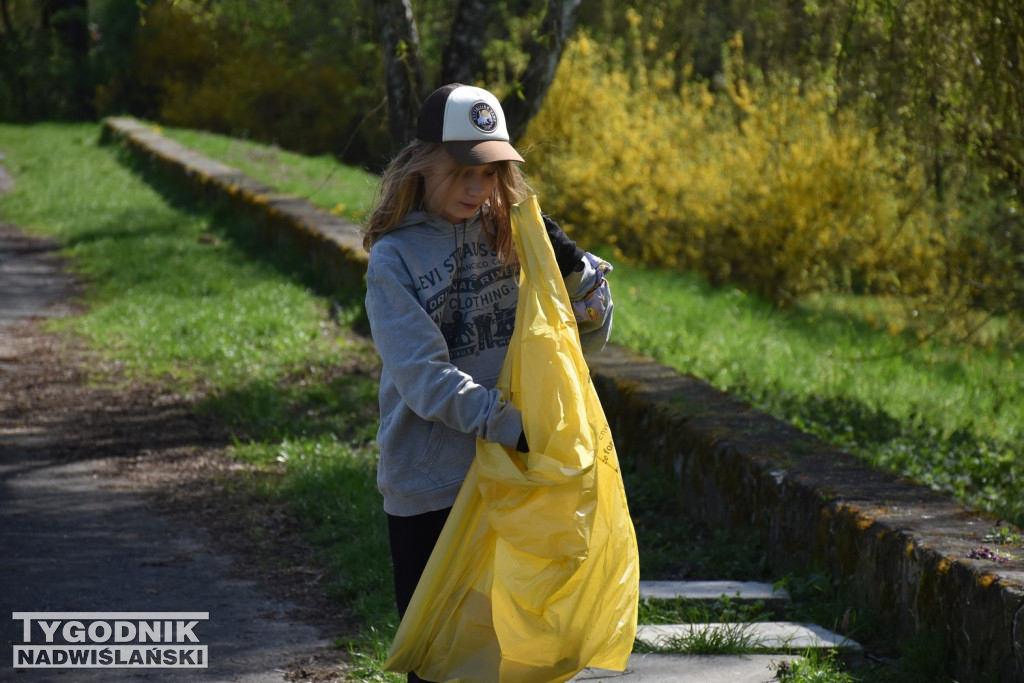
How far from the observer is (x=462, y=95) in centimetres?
277

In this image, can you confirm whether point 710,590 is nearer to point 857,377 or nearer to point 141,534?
point 141,534

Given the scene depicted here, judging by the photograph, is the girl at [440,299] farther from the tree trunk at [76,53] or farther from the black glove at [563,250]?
the tree trunk at [76,53]

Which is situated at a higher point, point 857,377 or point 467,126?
point 467,126

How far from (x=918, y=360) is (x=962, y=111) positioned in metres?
3.30

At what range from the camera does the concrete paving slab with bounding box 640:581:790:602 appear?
13.8 feet

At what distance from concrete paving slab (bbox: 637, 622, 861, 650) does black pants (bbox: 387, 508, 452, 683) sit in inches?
45.3

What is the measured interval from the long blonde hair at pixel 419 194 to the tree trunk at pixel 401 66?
396cm

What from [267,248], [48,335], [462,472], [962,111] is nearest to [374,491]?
[462,472]

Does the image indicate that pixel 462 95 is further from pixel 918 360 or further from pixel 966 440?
pixel 918 360

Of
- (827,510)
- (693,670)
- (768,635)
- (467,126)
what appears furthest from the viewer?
(827,510)

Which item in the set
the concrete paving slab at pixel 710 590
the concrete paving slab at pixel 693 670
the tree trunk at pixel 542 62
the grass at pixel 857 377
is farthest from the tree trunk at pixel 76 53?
the concrete paving slab at pixel 693 670

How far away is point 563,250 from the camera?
2910 mm

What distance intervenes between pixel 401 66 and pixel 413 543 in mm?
5016

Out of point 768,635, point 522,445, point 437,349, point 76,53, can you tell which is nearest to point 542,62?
point 768,635
